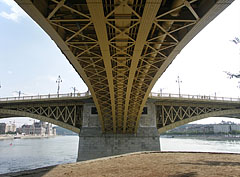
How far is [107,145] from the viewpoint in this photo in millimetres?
25172

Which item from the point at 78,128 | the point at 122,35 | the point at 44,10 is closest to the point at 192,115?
the point at 78,128

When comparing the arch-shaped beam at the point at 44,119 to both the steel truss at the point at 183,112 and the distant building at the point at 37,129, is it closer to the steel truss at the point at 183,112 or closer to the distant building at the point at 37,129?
the steel truss at the point at 183,112

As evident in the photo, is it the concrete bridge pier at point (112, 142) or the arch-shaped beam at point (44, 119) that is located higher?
the arch-shaped beam at point (44, 119)

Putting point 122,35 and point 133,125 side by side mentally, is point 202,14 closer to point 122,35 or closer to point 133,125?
point 122,35

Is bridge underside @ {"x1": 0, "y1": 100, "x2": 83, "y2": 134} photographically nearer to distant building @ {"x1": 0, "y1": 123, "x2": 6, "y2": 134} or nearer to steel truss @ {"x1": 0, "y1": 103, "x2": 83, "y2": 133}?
steel truss @ {"x1": 0, "y1": 103, "x2": 83, "y2": 133}

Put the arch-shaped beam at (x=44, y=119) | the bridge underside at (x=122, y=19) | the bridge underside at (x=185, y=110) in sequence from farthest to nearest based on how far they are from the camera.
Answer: the bridge underside at (x=185, y=110) < the arch-shaped beam at (x=44, y=119) < the bridge underside at (x=122, y=19)

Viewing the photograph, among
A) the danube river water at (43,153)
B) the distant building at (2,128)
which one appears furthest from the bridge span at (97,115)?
the distant building at (2,128)

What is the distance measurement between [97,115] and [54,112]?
784cm

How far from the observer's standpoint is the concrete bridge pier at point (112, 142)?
2492 cm

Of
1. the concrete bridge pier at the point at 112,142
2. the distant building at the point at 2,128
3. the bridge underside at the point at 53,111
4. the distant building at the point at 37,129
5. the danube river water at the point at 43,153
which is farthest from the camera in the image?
the distant building at the point at 37,129

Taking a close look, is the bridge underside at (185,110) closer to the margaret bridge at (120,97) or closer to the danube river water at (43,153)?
the margaret bridge at (120,97)

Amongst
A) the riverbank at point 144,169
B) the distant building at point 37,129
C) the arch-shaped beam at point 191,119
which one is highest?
the arch-shaped beam at point 191,119

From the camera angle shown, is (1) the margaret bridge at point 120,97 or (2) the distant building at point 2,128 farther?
(2) the distant building at point 2,128

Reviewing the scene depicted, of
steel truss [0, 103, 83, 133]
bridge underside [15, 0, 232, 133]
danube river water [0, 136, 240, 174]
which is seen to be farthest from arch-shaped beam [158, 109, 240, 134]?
bridge underside [15, 0, 232, 133]
